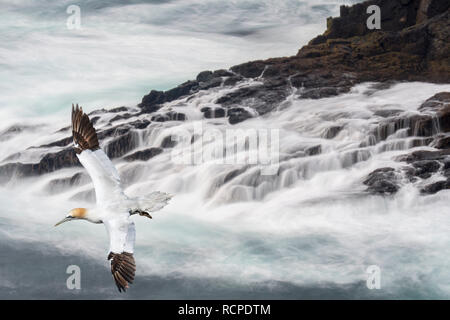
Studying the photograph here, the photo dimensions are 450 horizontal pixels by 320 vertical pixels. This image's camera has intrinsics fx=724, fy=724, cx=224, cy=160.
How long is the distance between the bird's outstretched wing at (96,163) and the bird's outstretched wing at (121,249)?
496mm

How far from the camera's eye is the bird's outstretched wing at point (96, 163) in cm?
1095

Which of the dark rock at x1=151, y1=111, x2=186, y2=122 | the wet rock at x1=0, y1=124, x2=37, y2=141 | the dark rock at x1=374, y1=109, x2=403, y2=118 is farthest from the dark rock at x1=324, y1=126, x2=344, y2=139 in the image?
the wet rock at x1=0, y1=124, x2=37, y2=141

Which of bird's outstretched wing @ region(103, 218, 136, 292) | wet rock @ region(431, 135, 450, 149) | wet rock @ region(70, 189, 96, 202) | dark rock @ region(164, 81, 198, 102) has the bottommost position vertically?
bird's outstretched wing @ region(103, 218, 136, 292)

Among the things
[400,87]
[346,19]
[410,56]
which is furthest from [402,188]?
[346,19]

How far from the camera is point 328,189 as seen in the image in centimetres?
2467

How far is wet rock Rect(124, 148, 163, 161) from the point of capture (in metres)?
29.2

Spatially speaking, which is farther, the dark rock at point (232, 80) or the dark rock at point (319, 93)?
the dark rock at point (232, 80)

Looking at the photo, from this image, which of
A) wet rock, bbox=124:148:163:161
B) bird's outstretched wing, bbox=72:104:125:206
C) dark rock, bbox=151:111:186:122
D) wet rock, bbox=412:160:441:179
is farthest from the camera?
dark rock, bbox=151:111:186:122

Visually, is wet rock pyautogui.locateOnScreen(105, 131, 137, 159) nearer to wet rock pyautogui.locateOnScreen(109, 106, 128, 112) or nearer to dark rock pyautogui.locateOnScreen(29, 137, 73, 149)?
dark rock pyautogui.locateOnScreen(29, 137, 73, 149)

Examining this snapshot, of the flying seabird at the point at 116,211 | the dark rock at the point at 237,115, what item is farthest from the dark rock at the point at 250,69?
the flying seabird at the point at 116,211

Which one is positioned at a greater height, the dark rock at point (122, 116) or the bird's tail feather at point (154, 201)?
the dark rock at point (122, 116)

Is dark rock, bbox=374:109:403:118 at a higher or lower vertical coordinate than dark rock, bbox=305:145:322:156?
higher

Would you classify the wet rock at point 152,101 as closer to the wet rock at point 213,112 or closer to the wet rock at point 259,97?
the wet rock at point 213,112

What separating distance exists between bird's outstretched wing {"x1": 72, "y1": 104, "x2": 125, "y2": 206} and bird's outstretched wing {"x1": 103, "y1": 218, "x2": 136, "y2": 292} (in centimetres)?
50
